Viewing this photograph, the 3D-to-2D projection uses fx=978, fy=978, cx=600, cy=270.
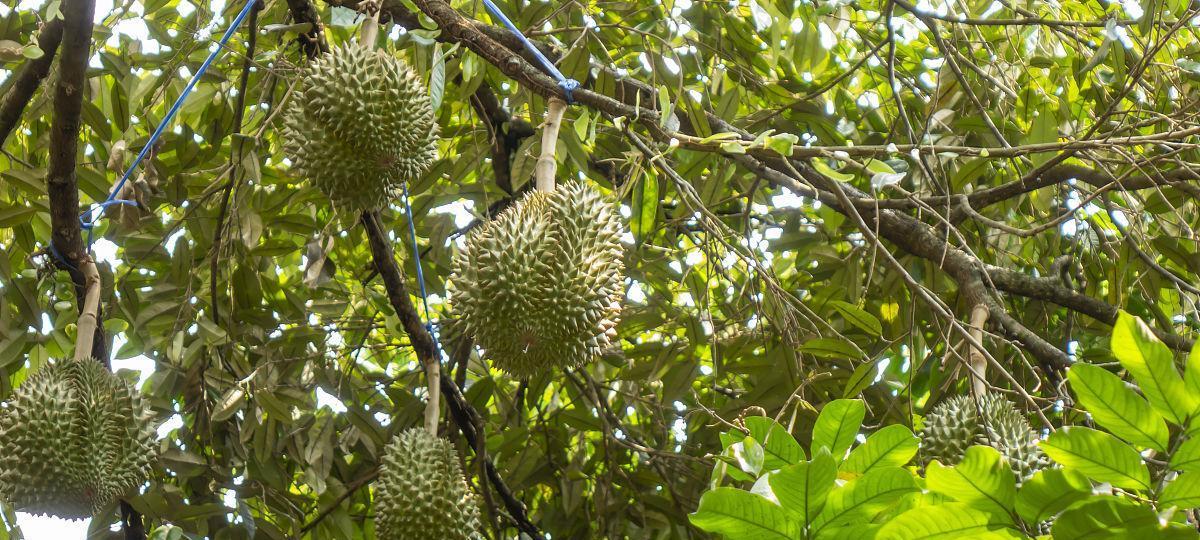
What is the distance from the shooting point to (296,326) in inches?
141

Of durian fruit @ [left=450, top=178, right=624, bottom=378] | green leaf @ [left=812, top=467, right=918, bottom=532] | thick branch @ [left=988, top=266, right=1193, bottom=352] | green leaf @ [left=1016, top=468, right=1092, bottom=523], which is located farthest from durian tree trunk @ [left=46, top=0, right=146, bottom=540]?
thick branch @ [left=988, top=266, right=1193, bottom=352]

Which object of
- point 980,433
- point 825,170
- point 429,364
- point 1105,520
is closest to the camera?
point 1105,520

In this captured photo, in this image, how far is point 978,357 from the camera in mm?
2324

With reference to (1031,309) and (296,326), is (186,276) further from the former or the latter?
(1031,309)

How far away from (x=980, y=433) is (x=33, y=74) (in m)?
2.54

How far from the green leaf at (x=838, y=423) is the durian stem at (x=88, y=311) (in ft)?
6.00

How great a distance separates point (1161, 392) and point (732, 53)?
2.60 m

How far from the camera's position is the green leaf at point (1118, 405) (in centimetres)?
122

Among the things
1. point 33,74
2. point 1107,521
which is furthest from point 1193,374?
point 33,74

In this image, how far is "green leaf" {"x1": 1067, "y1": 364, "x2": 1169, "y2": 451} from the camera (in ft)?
4.01

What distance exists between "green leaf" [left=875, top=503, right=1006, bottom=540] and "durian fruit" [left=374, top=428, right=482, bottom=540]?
4.80ft

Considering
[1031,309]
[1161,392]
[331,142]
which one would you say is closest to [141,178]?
[331,142]

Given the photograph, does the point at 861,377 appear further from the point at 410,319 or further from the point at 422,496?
the point at 410,319

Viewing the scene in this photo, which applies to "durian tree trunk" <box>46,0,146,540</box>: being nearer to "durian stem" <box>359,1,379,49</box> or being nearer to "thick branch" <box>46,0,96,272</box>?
"thick branch" <box>46,0,96,272</box>
